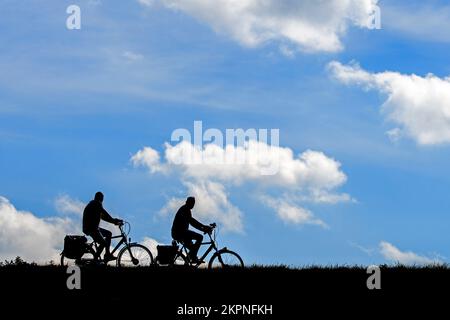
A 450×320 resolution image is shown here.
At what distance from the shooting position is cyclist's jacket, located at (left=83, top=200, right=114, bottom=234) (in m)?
24.0

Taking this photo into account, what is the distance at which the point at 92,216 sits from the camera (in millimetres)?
24016

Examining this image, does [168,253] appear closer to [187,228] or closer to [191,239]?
[191,239]

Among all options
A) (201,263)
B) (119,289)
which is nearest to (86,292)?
(119,289)

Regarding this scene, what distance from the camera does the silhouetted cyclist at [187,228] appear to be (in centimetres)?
2370

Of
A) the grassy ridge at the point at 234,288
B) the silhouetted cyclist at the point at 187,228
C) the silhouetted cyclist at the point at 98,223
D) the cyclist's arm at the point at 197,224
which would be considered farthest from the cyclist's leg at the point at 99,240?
the cyclist's arm at the point at 197,224

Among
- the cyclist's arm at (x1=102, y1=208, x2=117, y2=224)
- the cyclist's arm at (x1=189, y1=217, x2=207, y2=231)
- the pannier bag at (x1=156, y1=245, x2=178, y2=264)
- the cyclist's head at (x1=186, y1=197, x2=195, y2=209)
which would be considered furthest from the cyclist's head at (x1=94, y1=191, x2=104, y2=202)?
the cyclist's arm at (x1=189, y1=217, x2=207, y2=231)

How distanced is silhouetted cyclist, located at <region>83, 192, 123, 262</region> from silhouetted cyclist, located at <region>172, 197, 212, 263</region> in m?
1.91

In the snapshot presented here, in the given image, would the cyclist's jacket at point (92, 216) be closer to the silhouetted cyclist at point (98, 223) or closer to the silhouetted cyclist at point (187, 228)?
the silhouetted cyclist at point (98, 223)

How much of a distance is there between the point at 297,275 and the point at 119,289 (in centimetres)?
506

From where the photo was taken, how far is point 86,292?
20.5m

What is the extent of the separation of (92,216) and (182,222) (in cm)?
271

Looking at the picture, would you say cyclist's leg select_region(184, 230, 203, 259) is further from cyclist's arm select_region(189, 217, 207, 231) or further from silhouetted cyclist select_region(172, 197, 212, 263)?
cyclist's arm select_region(189, 217, 207, 231)
